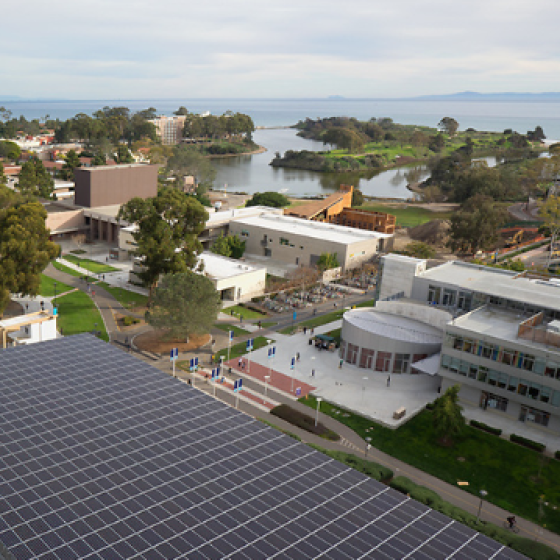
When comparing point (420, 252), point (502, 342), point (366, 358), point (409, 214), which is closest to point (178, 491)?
point (502, 342)

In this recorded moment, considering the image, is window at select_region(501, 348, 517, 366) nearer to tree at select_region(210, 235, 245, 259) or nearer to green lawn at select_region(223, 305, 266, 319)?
green lawn at select_region(223, 305, 266, 319)

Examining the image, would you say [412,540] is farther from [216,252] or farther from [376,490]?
[216,252]

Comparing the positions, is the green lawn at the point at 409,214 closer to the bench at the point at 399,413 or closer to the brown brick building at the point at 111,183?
the brown brick building at the point at 111,183

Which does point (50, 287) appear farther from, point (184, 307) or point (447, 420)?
point (447, 420)

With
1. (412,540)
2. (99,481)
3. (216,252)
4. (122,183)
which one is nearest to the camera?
(412,540)

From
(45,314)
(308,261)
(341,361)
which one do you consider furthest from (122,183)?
(341,361)

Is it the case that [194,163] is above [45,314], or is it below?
above
